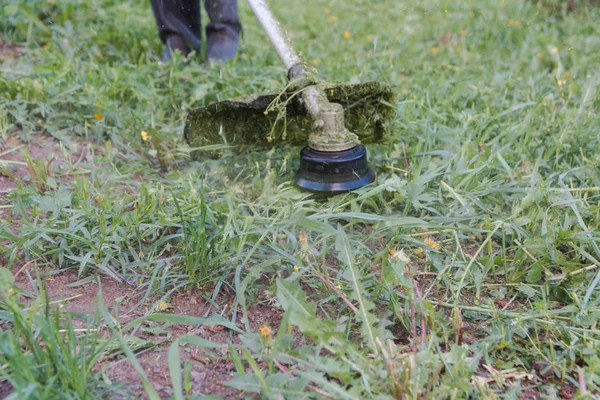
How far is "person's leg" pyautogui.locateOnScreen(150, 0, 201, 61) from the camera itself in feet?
10.4

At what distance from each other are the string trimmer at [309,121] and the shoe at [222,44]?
3.30 ft

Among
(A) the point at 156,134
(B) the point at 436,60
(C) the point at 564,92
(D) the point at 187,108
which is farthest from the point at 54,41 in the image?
(C) the point at 564,92

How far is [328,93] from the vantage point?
77.9 inches

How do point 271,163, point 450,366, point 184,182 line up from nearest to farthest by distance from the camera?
point 450,366, point 184,182, point 271,163

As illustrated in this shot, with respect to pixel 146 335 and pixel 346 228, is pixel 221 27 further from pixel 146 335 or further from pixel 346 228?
pixel 146 335

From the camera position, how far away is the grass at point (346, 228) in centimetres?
121

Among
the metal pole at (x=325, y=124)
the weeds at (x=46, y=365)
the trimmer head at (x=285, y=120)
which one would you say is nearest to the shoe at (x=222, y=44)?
the trimmer head at (x=285, y=120)

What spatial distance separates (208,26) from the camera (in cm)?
332

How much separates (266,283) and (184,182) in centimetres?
56

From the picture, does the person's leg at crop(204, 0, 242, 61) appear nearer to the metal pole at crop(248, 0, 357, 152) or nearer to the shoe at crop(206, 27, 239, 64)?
the shoe at crop(206, 27, 239, 64)

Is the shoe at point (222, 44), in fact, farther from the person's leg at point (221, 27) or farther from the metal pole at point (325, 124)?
the metal pole at point (325, 124)

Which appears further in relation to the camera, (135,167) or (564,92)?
(564,92)

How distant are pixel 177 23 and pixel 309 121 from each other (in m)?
1.57

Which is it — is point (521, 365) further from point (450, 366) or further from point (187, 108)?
point (187, 108)
